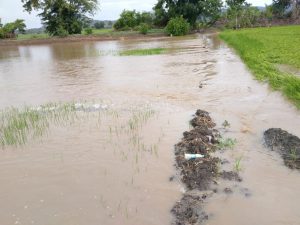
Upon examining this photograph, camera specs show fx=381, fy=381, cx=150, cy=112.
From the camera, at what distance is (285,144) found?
5527 mm

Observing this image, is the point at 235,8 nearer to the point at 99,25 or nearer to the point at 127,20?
the point at 127,20

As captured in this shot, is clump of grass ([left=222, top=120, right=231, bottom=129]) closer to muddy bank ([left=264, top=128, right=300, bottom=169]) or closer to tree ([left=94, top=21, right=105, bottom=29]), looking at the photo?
muddy bank ([left=264, top=128, right=300, bottom=169])

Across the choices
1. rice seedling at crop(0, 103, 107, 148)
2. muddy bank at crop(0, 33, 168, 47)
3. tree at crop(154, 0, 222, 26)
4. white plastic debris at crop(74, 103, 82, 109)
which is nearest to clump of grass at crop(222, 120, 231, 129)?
rice seedling at crop(0, 103, 107, 148)

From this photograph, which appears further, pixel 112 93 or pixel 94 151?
pixel 112 93

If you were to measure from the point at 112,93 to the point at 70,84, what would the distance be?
8.34ft

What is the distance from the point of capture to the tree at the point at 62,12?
4178 centimetres

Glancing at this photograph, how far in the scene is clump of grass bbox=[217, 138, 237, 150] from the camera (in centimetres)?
579

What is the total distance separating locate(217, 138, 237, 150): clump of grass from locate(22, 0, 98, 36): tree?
37.7 m

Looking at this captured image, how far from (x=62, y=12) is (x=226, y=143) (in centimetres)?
4003

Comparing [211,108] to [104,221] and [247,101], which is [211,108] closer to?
[247,101]

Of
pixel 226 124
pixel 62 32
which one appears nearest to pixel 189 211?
pixel 226 124

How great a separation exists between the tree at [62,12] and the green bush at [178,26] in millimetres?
10100

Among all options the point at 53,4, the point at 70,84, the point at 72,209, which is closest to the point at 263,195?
the point at 72,209

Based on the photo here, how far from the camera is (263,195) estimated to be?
4336 millimetres
